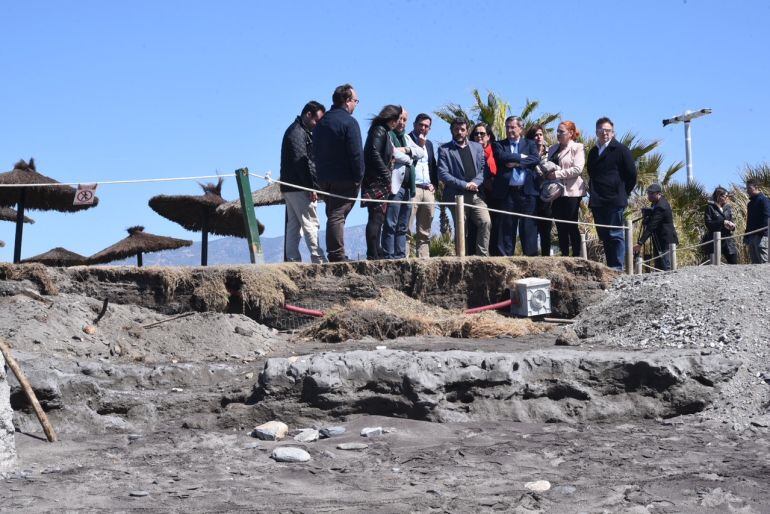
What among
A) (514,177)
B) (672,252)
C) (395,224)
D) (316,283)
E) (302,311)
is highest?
(514,177)

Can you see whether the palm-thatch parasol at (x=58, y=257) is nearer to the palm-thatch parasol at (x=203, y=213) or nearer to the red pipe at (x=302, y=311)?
the palm-thatch parasol at (x=203, y=213)

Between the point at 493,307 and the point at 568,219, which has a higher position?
the point at 568,219

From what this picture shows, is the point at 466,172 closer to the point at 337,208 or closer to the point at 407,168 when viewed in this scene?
the point at 407,168

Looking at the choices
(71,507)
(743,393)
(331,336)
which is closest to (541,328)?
(331,336)

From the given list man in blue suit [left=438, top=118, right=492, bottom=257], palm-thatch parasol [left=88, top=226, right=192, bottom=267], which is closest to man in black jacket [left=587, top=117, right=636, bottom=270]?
man in blue suit [left=438, top=118, right=492, bottom=257]

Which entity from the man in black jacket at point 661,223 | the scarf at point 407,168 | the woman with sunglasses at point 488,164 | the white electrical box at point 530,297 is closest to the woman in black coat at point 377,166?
the scarf at point 407,168

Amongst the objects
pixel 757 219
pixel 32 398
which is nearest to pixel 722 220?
pixel 757 219

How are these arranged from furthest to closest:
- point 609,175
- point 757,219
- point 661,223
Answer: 1. point 757,219
2. point 661,223
3. point 609,175

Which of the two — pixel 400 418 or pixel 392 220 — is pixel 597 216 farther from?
pixel 400 418

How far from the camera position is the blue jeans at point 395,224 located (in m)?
Result: 9.84

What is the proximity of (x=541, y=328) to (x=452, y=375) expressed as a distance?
9.52ft

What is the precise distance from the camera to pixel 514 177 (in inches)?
417

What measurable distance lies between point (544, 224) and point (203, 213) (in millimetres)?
9539

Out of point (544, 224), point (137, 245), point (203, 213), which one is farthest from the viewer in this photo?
point (137, 245)
